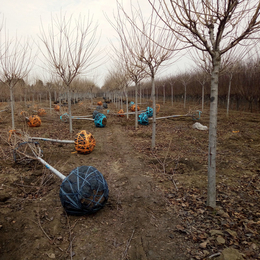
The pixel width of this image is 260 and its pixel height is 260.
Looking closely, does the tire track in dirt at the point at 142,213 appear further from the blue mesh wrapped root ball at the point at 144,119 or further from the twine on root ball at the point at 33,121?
the twine on root ball at the point at 33,121

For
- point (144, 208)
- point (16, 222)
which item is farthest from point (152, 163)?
point (16, 222)

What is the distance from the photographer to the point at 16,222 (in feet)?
9.24

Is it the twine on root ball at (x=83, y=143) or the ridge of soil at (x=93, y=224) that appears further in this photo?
the twine on root ball at (x=83, y=143)

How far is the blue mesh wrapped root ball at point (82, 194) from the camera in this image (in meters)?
2.87

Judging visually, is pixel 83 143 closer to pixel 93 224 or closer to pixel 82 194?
pixel 82 194

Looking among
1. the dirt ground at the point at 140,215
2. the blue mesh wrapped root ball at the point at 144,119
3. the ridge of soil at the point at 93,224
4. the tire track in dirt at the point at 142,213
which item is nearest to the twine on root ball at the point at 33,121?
the dirt ground at the point at 140,215

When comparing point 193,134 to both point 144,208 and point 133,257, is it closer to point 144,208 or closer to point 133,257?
point 144,208

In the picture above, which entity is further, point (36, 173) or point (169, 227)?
point (36, 173)

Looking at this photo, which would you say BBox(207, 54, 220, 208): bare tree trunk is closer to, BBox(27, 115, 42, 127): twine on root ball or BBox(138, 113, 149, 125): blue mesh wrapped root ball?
BBox(138, 113, 149, 125): blue mesh wrapped root ball

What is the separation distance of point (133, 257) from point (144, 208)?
3.33 ft

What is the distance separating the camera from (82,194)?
113 inches

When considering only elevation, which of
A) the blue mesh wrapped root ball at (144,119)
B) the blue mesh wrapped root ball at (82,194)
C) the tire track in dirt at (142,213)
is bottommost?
the tire track in dirt at (142,213)

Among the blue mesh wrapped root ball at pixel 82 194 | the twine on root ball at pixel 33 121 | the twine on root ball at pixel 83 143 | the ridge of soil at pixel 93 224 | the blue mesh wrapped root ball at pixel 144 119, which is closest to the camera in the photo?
the ridge of soil at pixel 93 224

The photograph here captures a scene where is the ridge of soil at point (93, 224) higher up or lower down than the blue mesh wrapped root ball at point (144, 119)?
lower down
